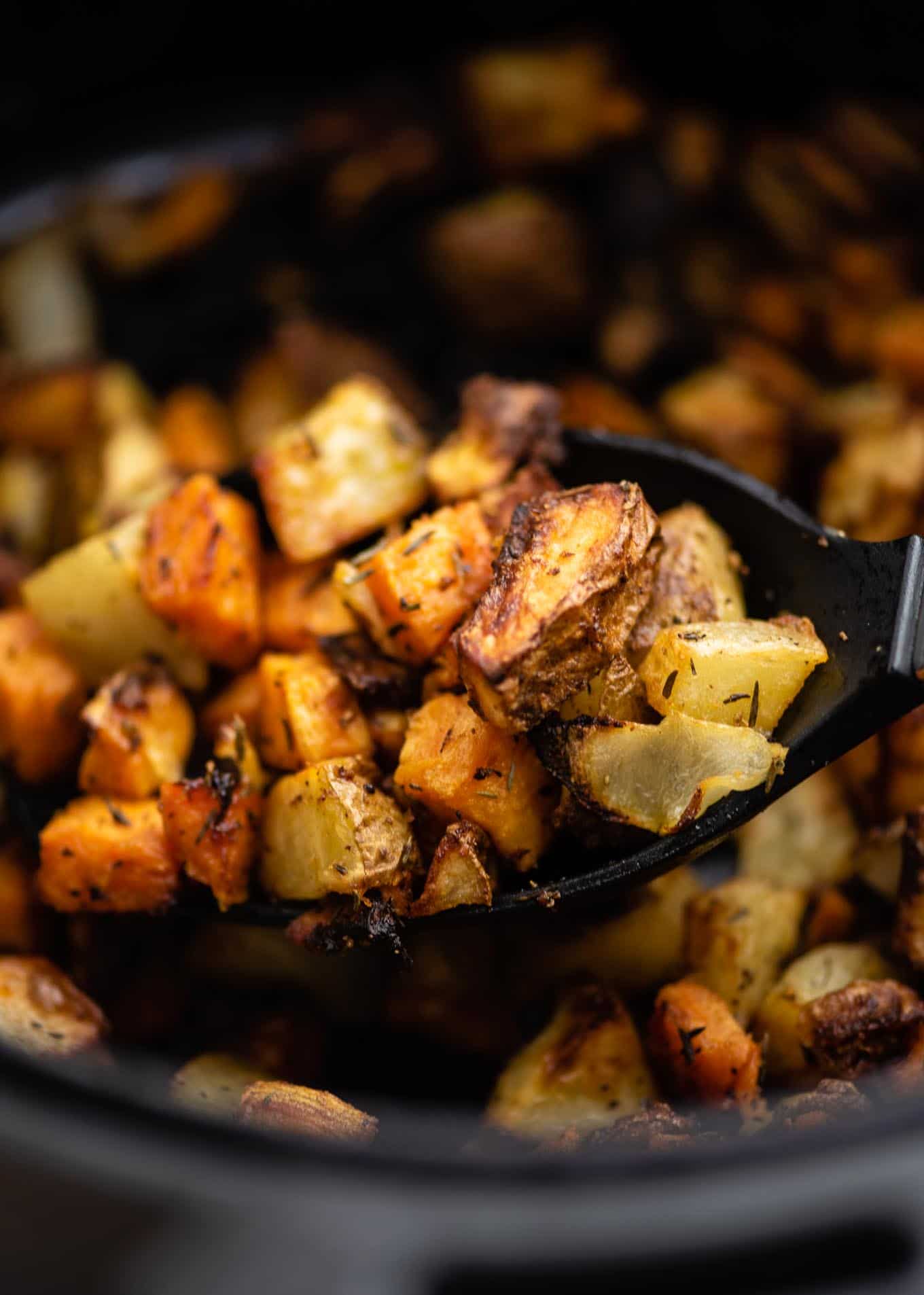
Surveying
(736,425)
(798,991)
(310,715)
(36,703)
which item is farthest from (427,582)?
(736,425)

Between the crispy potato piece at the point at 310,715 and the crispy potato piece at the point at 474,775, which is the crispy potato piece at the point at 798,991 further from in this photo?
the crispy potato piece at the point at 310,715

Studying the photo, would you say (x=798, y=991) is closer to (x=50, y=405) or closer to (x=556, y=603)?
(x=556, y=603)

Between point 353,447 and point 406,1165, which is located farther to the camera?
point 353,447

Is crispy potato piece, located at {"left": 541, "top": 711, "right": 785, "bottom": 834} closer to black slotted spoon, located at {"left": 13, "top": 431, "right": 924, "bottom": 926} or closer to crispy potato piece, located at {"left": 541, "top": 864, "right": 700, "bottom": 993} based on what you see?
black slotted spoon, located at {"left": 13, "top": 431, "right": 924, "bottom": 926}

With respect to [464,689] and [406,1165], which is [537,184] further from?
[406,1165]

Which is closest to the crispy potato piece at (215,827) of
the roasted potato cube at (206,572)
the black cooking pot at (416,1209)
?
the roasted potato cube at (206,572)

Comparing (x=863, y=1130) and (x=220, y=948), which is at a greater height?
(x=863, y=1130)

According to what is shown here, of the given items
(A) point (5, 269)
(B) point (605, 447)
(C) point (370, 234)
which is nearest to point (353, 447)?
(B) point (605, 447)
